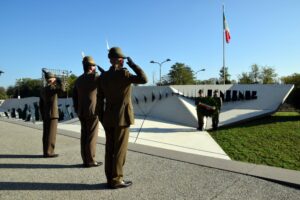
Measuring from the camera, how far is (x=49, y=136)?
6598 millimetres

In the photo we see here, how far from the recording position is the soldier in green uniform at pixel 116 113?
4.34 meters

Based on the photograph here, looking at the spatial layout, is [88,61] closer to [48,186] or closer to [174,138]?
[48,186]

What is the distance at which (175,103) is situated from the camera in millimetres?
16609

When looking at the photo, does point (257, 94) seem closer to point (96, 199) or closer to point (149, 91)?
point (149, 91)

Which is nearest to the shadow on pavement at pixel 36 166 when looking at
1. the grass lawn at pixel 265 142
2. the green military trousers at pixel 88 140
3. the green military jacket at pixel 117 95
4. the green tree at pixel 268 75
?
the green military trousers at pixel 88 140

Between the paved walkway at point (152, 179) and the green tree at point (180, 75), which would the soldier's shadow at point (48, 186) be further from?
the green tree at point (180, 75)

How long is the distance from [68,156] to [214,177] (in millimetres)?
3141

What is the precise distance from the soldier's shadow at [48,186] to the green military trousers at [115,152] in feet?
0.70

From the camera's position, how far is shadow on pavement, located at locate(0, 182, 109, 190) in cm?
444

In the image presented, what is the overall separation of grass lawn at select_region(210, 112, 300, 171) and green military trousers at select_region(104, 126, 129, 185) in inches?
232

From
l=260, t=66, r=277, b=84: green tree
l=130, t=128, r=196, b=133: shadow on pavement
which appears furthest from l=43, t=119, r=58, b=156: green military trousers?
l=260, t=66, r=277, b=84: green tree

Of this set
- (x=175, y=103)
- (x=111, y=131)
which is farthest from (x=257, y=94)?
(x=111, y=131)

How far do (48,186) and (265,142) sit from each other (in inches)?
337

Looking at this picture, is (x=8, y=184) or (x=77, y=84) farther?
(x=77, y=84)
